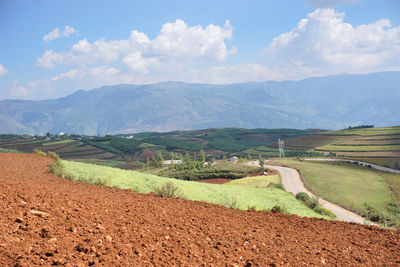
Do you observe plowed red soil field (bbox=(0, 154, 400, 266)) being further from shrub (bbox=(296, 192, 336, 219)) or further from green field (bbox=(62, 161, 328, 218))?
shrub (bbox=(296, 192, 336, 219))

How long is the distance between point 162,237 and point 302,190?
49261 millimetres

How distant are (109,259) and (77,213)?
336 cm

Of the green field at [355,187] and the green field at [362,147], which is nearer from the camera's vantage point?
the green field at [355,187]

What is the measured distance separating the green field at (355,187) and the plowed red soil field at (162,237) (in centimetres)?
3496

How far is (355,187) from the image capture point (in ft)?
180

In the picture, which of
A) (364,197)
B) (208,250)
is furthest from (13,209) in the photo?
(364,197)

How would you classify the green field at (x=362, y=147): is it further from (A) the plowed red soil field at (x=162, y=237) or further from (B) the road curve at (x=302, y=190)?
(A) the plowed red soil field at (x=162, y=237)

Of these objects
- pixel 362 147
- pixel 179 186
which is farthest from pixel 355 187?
pixel 362 147

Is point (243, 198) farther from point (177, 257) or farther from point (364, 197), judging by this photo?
point (364, 197)

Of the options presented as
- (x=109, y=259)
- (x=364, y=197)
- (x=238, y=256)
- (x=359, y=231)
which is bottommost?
(x=364, y=197)

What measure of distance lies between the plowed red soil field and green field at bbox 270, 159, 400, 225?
3496 cm

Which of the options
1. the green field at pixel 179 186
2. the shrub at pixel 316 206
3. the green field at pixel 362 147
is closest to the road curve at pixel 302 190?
the shrub at pixel 316 206

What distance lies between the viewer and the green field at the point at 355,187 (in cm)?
4550

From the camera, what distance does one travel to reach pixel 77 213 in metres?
9.12
